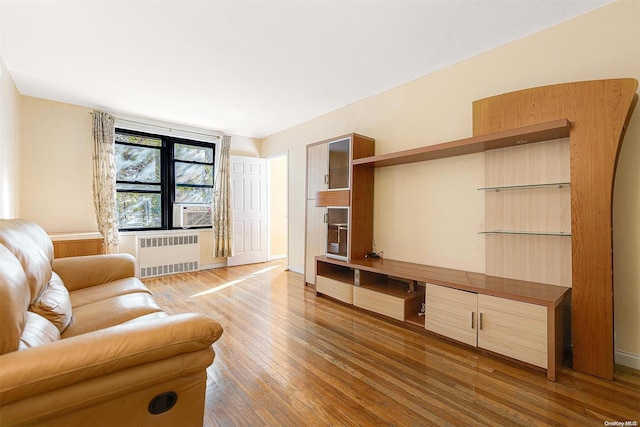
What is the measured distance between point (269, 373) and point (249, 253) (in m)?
3.86

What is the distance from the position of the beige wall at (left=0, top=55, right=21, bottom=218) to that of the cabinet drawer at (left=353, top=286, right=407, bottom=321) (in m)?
3.62

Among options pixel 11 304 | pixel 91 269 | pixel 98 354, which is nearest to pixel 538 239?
pixel 98 354

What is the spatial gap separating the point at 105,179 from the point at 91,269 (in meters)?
2.19

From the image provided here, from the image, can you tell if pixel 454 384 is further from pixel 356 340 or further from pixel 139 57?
pixel 139 57

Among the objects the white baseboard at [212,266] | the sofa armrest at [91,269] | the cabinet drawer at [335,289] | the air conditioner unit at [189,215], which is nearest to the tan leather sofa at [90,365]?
the sofa armrest at [91,269]

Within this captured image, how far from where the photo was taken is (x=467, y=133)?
274 centimetres

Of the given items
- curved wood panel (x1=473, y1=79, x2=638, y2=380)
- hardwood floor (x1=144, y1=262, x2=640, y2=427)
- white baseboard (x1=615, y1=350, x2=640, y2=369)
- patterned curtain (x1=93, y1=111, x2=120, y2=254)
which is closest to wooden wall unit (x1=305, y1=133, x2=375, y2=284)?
hardwood floor (x1=144, y1=262, x2=640, y2=427)

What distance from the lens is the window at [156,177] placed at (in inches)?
179

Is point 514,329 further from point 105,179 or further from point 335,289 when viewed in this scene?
point 105,179

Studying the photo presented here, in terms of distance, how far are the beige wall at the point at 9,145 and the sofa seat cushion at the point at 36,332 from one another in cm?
229

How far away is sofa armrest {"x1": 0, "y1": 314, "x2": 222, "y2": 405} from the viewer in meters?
0.88

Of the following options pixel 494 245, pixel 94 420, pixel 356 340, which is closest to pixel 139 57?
pixel 94 420

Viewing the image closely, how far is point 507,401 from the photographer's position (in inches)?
65.9

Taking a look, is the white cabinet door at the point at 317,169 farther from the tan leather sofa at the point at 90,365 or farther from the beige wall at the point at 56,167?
the beige wall at the point at 56,167
